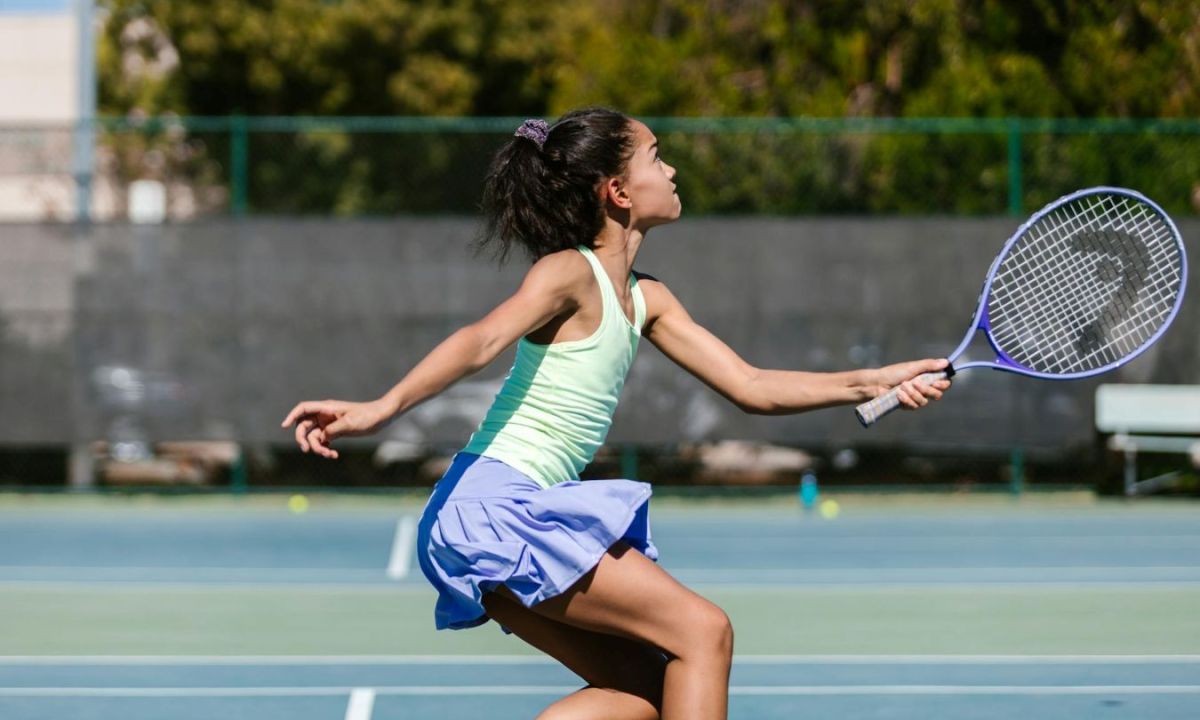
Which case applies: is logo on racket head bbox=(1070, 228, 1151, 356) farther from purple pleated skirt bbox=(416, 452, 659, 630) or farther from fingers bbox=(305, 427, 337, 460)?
fingers bbox=(305, 427, 337, 460)

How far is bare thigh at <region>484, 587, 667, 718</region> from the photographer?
3.43 meters

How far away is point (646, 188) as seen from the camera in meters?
3.49

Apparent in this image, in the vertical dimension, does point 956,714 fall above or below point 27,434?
above

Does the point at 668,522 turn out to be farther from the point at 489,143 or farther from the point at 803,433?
the point at 489,143

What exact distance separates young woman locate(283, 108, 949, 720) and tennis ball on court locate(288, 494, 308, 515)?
8756 millimetres

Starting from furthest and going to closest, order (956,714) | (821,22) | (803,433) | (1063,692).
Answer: (821,22), (803,433), (1063,692), (956,714)

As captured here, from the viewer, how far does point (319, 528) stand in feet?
35.7

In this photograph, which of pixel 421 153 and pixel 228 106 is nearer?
pixel 421 153

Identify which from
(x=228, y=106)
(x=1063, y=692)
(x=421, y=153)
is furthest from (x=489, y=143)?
(x=228, y=106)

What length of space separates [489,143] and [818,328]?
8.30ft

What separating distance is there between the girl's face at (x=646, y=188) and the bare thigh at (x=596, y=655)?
2.52 ft

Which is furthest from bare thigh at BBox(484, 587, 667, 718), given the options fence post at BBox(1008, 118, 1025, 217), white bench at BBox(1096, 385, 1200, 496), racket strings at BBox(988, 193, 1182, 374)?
fence post at BBox(1008, 118, 1025, 217)

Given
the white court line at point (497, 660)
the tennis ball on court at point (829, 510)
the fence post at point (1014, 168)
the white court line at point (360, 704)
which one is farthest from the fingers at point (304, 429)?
the fence post at point (1014, 168)

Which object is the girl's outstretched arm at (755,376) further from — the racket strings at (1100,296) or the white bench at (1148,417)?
the white bench at (1148,417)
